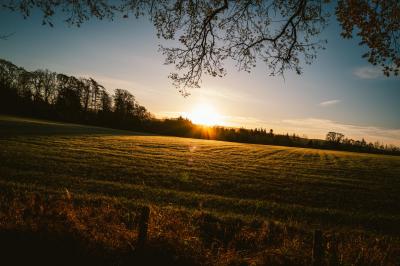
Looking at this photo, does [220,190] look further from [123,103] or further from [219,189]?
[123,103]

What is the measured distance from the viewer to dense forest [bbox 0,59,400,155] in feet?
248

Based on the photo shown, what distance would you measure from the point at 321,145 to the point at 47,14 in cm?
11838

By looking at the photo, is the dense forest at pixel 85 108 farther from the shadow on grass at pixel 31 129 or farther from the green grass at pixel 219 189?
the green grass at pixel 219 189

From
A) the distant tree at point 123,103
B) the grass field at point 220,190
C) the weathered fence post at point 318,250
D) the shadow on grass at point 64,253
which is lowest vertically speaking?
the grass field at point 220,190

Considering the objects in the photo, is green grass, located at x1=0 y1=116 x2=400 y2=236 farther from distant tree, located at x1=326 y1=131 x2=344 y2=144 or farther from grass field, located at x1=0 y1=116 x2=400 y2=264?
distant tree, located at x1=326 y1=131 x2=344 y2=144

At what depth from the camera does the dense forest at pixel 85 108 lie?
75625mm

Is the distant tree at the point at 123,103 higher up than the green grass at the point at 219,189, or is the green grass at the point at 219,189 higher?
the distant tree at the point at 123,103

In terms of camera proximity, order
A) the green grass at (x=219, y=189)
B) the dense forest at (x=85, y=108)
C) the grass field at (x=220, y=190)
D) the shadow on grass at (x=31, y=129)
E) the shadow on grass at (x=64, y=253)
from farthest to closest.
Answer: the dense forest at (x=85, y=108), the shadow on grass at (x=31, y=129), the green grass at (x=219, y=189), the grass field at (x=220, y=190), the shadow on grass at (x=64, y=253)

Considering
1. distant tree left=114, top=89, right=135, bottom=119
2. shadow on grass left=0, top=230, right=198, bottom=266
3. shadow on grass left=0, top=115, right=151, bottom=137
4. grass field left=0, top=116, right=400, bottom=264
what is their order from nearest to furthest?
shadow on grass left=0, top=230, right=198, bottom=266
grass field left=0, top=116, right=400, bottom=264
shadow on grass left=0, top=115, right=151, bottom=137
distant tree left=114, top=89, right=135, bottom=119

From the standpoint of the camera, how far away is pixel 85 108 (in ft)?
291

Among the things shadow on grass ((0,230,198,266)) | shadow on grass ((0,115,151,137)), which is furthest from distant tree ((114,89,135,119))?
shadow on grass ((0,230,198,266))

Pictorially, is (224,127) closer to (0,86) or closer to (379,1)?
(0,86)

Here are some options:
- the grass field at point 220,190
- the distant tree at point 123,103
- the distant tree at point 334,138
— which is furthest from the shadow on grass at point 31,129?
the distant tree at point 334,138

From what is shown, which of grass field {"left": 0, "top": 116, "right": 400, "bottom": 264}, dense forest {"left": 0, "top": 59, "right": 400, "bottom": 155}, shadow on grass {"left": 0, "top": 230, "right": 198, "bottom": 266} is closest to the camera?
shadow on grass {"left": 0, "top": 230, "right": 198, "bottom": 266}
